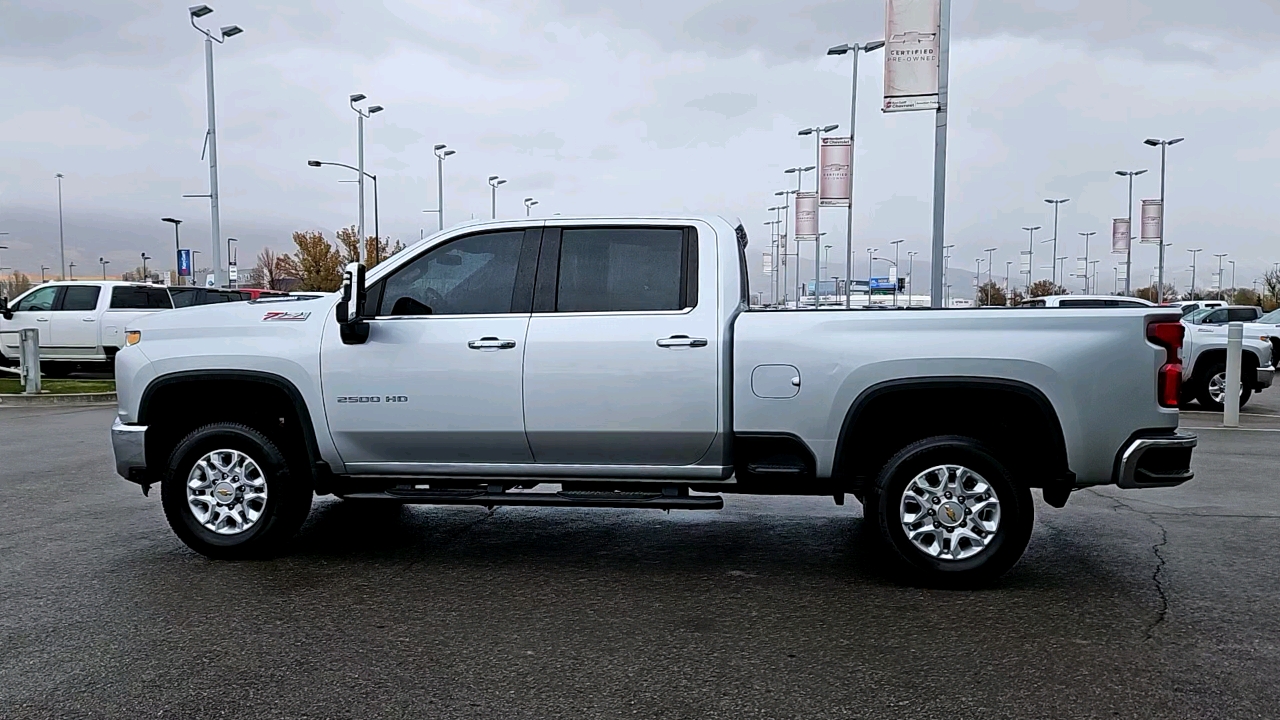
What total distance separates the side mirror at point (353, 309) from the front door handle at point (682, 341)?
1683 millimetres

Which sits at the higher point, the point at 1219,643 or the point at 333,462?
the point at 333,462

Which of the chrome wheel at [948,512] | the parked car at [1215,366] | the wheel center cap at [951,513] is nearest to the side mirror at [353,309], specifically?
the chrome wheel at [948,512]

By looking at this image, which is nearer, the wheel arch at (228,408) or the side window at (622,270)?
the side window at (622,270)

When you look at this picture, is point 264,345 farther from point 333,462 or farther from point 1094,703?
point 1094,703

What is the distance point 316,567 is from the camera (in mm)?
5902

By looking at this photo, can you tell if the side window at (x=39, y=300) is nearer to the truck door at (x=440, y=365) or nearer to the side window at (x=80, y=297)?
the side window at (x=80, y=297)

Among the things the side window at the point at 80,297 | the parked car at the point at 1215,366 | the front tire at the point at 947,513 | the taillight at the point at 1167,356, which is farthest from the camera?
the side window at the point at 80,297

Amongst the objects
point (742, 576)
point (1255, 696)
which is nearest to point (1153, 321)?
point (1255, 696)

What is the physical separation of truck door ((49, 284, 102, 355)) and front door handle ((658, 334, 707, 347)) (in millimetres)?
18066

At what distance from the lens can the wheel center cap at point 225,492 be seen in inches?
238

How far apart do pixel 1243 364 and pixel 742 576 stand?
486 inches

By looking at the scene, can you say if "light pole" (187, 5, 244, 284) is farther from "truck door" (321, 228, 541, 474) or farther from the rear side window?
"truck door" (321, 228, 541, 474)

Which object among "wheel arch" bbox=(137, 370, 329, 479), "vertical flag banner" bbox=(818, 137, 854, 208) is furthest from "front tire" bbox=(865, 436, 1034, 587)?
"vertical flag banner" bbox=(818, 137, 854, 208)

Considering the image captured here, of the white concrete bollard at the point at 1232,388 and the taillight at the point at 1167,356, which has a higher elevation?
the taillight at the point at 1167,356
